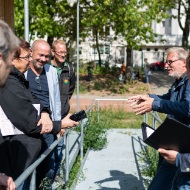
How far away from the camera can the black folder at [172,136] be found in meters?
2.66

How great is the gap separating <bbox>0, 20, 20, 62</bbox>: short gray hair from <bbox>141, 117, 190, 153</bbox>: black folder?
114cm

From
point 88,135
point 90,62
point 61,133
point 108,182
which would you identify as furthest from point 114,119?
point 90,62

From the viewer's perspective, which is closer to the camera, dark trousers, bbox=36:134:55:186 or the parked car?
dark trousers, bbox=36:134:55:186

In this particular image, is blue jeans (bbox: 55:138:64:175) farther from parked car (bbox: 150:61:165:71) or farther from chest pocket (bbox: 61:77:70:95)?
parked car (bbox: 150:61:165:71)

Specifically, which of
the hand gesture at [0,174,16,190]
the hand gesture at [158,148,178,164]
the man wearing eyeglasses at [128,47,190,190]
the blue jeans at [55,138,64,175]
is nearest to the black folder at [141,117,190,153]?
the hand gesture at [158,148,178,164]

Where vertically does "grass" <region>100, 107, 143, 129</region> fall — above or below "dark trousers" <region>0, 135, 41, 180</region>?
below

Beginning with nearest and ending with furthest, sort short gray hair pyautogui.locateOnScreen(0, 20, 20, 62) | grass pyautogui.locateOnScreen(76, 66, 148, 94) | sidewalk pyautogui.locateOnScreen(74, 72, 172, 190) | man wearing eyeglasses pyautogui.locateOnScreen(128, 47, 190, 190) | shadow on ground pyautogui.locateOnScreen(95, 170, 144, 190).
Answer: short gray hair pyautogui.locateOnScreen(0, 20, 20, 62) → man wearing eyeglasses pyautogui.locateOnScreen(128, 47, 190, 190) → shadow on ground pyautogui.locateOnScreen(95, 170, 144, 190) → sidewalk pyautogui.locateOnScreen(74, 72, 172, 190) → grass pyautogui.locateOnScreen(76, 66, 148, 94)

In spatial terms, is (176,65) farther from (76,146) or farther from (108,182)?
(76,146)

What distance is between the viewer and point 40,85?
174 inches

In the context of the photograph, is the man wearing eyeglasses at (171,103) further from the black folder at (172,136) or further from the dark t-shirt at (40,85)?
the dark t-shirt at (40,85)

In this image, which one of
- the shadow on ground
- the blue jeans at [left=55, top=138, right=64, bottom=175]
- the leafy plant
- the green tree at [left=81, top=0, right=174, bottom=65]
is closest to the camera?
the blue jeans at [left=55, top=138, right=64, bottom=175]

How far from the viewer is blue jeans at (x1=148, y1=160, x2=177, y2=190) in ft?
12.4

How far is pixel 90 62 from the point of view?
32281 mm

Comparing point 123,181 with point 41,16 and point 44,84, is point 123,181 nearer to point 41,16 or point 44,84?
point 44,84
